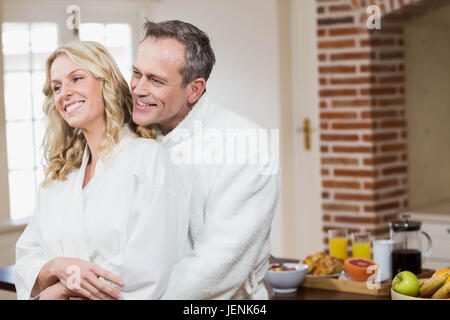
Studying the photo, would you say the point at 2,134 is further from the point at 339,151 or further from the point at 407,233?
the point at 339,151

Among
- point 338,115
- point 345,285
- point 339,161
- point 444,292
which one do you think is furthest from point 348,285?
point 338,115

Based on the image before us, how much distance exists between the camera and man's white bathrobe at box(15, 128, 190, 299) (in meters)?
1.10

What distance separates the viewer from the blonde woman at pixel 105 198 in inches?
43.5

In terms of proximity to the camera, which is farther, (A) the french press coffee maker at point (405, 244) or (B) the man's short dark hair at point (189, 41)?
(A) the french press coffee maker at point (405, 244)

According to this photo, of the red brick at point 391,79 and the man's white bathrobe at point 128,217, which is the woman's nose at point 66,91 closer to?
the man's white bathrobe at point 128,217

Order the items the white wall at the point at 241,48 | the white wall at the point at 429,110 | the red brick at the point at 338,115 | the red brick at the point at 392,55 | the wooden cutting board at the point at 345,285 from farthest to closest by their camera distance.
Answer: the white wall at the point at 429,110 → the red brick at the point at 338,115 → the red brick at the point at 392,55 → the wooden cutting board at the point at 345,285 → the white wall at the point at 241,48

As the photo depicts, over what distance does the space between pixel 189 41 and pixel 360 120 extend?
73.3 inches

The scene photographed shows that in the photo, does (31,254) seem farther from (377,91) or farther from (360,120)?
(360,120)

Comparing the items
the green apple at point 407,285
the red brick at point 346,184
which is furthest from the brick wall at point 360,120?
the green apple at point 407,285

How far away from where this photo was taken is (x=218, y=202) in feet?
3.74

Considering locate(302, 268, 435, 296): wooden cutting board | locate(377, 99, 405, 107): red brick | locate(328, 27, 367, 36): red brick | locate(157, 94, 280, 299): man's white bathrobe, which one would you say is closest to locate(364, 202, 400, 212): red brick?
locate(377, 99, 405, 107): red brick

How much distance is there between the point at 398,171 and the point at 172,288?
6.25ft

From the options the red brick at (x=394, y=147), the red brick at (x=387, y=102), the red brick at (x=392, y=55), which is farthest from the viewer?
the red brick at (x=392, y=55)
